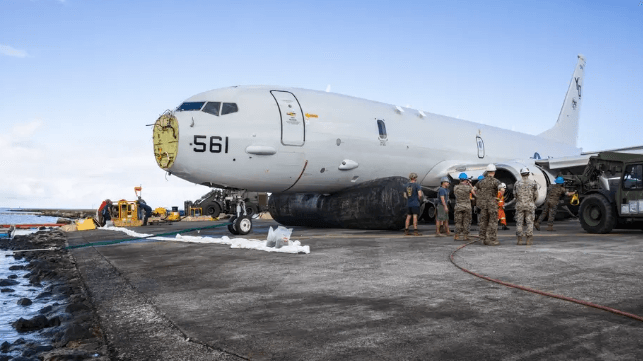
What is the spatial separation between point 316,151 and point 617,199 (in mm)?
8271

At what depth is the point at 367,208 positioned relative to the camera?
14.8 m

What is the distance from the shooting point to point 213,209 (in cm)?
3472

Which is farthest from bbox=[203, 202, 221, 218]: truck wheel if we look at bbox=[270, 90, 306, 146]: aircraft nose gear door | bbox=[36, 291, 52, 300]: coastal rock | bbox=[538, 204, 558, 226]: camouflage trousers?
bbox=[36, 291, 52, 300]: coastal rock

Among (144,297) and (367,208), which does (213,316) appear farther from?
(367,208)

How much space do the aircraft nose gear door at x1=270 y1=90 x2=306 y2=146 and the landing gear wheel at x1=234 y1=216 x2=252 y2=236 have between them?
248 centimetres

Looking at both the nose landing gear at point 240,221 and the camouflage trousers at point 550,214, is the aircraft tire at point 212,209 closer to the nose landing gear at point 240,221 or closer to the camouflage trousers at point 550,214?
the nose landing gear at point 240,221

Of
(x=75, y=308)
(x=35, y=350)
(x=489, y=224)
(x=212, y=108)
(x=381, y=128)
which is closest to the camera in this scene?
(x=35, y=350)

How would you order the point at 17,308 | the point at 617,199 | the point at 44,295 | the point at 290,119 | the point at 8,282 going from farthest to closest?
the point at 290,119 → the point at 617,199 → the point at 8,282 → the point at 44,295 → the point at 17,308

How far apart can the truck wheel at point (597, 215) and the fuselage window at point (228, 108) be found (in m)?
10.1

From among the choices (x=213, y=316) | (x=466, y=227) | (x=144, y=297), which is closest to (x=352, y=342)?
(x=213, y=316)

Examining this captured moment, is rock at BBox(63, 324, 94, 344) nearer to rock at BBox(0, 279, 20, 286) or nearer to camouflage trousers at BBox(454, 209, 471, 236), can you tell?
rock at BBox(0, 279, 20, 286)

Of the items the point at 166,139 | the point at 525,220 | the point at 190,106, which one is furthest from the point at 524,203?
the point at 166,139

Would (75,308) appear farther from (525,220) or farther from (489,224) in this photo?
(525,220)

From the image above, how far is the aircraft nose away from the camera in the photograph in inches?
469
